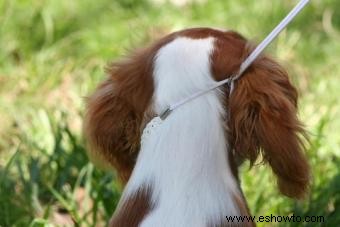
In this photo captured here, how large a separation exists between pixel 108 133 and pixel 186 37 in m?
0.44

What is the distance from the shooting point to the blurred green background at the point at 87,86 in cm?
381

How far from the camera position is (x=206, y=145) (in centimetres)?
254

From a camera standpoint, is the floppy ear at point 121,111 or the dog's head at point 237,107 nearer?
the dog's head at point 237,107

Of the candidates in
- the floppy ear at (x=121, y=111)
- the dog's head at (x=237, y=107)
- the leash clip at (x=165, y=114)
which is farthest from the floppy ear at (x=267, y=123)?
the floppy ear at (x=121, y=111)

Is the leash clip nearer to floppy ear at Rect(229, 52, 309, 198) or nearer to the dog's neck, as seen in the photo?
the dog's neck

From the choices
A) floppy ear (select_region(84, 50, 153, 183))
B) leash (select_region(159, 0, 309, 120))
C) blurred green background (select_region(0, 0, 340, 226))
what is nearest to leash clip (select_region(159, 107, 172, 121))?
leash (select_region(159, 0, 309, 120))

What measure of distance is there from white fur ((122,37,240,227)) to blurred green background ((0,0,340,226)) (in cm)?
42

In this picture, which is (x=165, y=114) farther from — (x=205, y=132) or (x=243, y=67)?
(x=243, y=67)

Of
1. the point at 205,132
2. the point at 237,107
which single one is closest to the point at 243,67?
the point at 237,107

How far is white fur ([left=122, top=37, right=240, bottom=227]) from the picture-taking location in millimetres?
2502

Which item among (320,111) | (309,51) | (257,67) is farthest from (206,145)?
(309,51)

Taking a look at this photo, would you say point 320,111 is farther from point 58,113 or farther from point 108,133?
point 108,133

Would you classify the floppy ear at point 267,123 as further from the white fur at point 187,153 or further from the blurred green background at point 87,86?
the blurred green background at point 87,86

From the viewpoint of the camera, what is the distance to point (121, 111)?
110 inches
